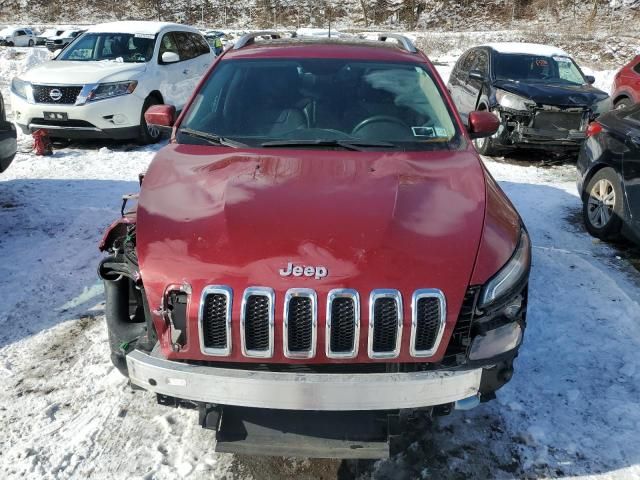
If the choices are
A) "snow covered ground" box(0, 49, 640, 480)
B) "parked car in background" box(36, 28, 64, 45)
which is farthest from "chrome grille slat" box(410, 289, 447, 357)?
"parked car in background" box(36, 28, 64, 45)

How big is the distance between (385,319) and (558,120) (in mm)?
6912

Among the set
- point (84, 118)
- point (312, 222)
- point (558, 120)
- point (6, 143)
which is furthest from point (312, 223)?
point (558, 120)

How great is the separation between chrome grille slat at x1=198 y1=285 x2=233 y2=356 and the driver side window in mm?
7796

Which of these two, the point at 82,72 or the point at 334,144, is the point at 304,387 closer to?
the point at 334,144

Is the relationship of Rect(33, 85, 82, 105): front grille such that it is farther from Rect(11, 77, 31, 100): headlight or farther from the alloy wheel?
the alloy wheel

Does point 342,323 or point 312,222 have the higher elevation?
point 312,222

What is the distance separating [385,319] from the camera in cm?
213

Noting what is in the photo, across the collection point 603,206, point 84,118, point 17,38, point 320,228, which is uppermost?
point 320,228

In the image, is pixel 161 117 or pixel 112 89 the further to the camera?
pixel 112 89

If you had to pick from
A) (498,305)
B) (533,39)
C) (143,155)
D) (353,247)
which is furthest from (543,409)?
(533,39)

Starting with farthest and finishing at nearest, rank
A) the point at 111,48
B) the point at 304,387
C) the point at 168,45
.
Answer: the point at 168,45 < the point at 111,48 < the point at 304,387

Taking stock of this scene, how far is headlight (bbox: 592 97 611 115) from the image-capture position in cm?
794

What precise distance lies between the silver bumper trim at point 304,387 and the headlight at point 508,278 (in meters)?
0.33

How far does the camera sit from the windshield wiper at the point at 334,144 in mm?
3190
